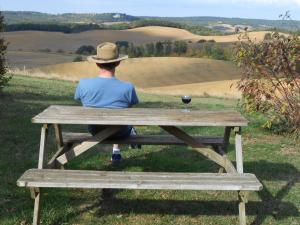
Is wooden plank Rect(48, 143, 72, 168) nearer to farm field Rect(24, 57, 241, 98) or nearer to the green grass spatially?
the green grass

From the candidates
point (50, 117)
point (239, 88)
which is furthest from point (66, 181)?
point (239, 88)

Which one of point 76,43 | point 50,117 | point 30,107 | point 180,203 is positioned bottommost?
point 76,43

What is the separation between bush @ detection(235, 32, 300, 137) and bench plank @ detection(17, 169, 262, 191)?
164 inches

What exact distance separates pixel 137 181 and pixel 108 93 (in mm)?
1320

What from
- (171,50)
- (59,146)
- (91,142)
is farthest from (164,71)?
(91,142)

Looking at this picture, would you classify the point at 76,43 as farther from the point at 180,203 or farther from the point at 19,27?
the point at 180,203

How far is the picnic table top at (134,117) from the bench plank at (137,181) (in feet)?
1.42

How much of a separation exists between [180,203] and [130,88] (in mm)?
1233

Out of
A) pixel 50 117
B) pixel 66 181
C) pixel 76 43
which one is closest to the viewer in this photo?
pixel 66 181

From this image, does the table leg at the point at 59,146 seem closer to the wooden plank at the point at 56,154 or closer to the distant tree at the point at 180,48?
the wooden plank at the point at 56,154

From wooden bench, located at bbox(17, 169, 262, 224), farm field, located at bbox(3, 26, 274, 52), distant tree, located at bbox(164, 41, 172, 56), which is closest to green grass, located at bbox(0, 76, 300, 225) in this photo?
wooden bench, located at bbox(17, 169, 262, 224)

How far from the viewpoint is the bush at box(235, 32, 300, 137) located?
8203 millimetres

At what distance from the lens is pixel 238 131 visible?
15.4ft

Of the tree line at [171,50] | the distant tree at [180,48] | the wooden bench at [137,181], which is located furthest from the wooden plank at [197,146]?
the distant tree at [180,48]
